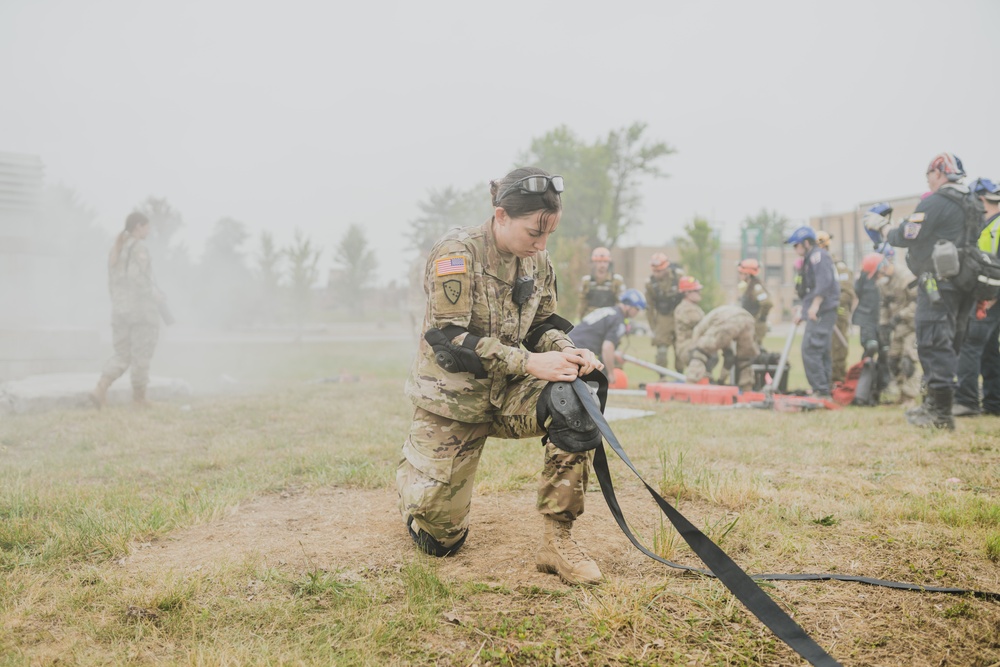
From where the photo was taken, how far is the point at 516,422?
127 inches

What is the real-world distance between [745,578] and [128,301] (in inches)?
321

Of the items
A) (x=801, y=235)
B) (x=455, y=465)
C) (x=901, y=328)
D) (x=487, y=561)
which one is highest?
(x=801, y=235)

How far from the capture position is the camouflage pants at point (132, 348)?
8.31 metres

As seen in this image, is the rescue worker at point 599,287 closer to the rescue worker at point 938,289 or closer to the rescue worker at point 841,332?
the rescue worker at point 841,332

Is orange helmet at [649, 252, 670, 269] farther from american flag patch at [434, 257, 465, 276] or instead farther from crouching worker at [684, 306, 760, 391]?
american flag patch at [434, 257, 465, 276]

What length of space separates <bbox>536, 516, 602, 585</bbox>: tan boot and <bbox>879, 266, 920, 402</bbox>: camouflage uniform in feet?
26.2

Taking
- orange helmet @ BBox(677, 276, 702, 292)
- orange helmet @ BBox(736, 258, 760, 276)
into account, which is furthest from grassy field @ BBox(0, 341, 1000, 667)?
orange helmet @ BBox(677, 276, 702, 292)

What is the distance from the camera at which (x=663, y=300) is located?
12.9 m

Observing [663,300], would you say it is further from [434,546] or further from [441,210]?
[441,210]

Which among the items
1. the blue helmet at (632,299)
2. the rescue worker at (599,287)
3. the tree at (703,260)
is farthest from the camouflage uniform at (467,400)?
the tree at (703,260)

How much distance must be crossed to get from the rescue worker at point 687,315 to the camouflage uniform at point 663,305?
0.55 metres

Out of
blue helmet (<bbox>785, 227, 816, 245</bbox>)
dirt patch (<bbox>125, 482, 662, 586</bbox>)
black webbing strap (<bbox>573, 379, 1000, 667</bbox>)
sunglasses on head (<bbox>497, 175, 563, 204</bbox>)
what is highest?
blue helmet (<bbox>785, 227, 816, 245</bbox>)

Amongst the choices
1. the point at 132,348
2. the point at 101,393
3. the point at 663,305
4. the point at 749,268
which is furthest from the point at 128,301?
the point at 749,268

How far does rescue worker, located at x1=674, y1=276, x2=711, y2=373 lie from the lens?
1192cm
